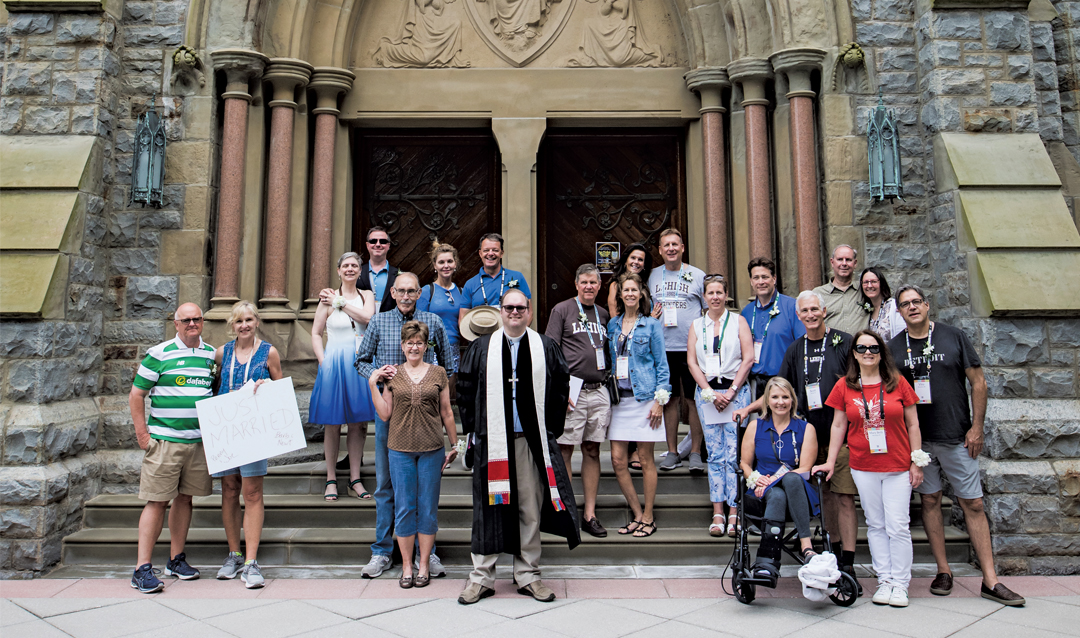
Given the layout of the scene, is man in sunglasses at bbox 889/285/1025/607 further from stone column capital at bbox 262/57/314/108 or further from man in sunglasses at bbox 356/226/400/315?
stone column capital at bbox 262/57/314/108

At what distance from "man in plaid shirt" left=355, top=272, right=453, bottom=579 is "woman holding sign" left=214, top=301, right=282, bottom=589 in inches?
24.3

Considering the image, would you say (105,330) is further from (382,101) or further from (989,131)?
(989,131)

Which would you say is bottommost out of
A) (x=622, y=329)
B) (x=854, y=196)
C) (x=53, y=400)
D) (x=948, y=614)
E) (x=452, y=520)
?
(x=948, y=614)

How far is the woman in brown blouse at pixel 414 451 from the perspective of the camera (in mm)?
4402

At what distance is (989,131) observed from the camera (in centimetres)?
593

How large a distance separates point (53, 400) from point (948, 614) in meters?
5.93

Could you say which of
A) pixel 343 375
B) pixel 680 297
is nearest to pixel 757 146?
pixel 680 297

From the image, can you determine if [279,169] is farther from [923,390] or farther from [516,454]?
[923,390]

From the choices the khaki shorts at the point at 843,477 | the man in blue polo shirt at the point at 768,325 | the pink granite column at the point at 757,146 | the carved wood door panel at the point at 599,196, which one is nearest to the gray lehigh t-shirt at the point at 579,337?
the man in blue polo shirt at the point at 768,325

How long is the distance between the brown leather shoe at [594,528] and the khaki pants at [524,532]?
72 cm

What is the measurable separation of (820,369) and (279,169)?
16.2 feet

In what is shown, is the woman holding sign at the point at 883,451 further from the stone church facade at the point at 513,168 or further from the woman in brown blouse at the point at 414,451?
the woman in brown blouse at the point at 414,451

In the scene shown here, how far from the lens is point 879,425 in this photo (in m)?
4.15

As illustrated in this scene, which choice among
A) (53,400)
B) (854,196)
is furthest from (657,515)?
(53,400)
